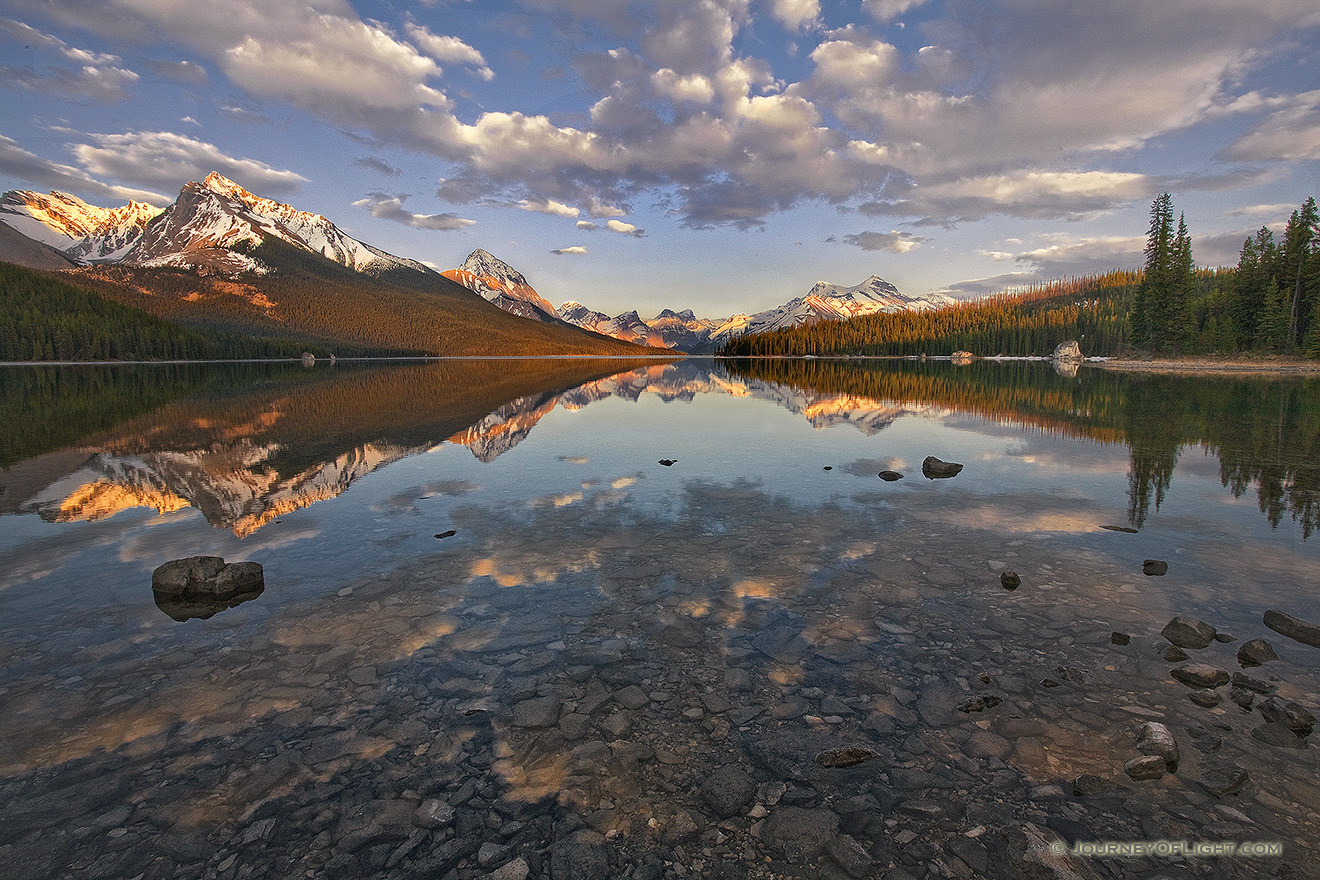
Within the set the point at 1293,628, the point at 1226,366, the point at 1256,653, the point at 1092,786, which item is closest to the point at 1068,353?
the point at 1226,366

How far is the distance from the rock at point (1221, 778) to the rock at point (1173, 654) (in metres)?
2.38

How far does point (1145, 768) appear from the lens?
5770 mm

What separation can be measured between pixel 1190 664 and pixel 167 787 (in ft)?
40.1

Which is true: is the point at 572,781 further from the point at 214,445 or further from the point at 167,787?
the point at 214,445

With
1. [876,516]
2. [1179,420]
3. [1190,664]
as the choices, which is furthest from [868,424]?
[1190,664]

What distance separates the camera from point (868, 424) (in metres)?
33.4

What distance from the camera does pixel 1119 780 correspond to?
5.74 meters

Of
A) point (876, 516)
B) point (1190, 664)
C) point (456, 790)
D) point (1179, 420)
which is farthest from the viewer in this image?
point (1179, 420)

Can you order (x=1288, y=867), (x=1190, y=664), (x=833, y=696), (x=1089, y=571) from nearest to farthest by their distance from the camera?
(x=1288, y=867) < (x=833, y=696) < (x=1190, y=664) < (x=1089, y=571)

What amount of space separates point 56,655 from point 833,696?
1088 cm

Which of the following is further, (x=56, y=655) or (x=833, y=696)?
(x=56, y=655)

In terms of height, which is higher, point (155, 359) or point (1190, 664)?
point (155, 359)

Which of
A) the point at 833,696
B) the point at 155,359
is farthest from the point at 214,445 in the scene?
the point at 155,359

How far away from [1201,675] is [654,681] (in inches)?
279
